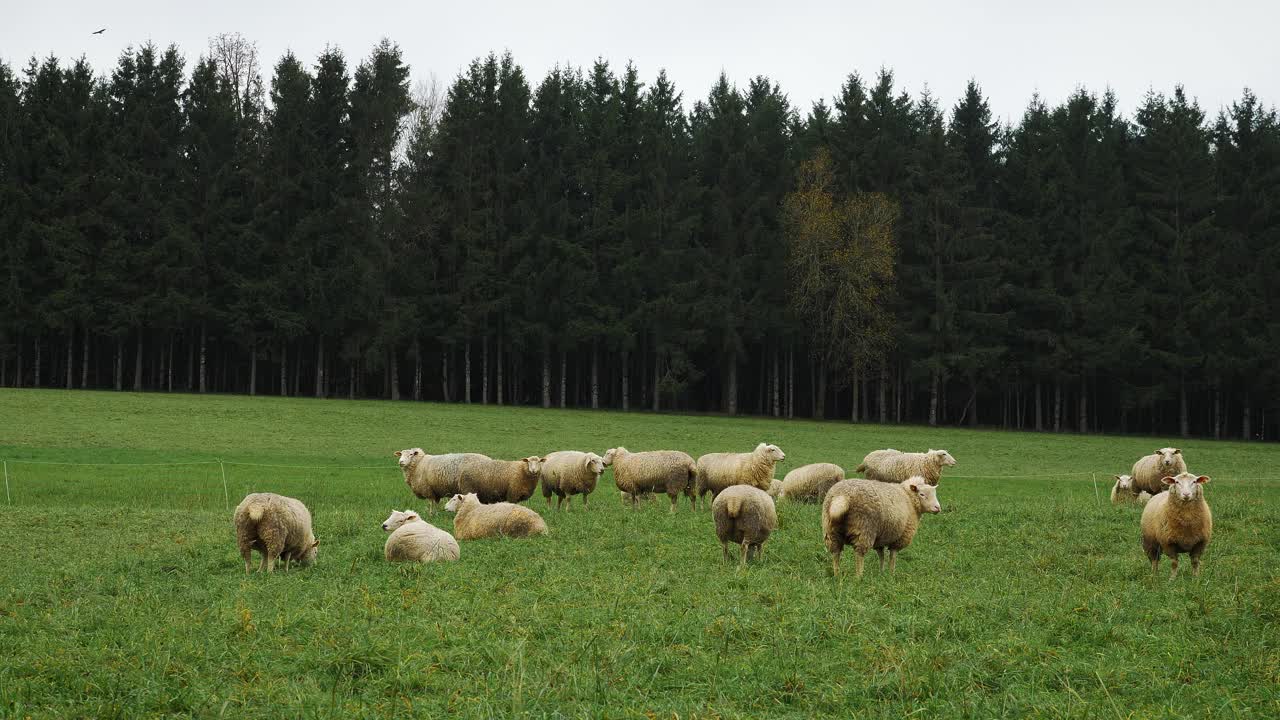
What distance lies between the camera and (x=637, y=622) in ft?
27.8

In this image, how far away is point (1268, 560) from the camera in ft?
43.3

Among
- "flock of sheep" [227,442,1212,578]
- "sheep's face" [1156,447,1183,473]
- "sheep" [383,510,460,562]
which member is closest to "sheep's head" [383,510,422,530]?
"flock of sheep" [227,442,1212,578]

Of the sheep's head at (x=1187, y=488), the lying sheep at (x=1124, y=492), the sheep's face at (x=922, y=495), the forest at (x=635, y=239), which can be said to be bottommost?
the lying sheep at (x=1124, y=492)

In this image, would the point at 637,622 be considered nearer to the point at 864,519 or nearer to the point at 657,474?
the point at 864,519

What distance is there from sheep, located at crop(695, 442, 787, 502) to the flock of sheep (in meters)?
0.02

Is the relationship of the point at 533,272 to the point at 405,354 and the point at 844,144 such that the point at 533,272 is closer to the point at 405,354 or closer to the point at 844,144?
the point at 405,354

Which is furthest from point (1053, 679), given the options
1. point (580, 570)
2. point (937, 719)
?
point (580, 570)

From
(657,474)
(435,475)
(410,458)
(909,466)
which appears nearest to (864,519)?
(657,474)

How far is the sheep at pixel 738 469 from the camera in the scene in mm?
19047

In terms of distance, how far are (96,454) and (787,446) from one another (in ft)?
88.0

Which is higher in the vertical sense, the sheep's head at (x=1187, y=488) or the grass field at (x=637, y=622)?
the sheep's head at (x=1187, y=488)

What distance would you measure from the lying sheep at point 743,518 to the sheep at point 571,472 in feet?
23.6

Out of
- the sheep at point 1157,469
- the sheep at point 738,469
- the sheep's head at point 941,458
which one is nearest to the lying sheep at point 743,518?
the sheep at point 738,469

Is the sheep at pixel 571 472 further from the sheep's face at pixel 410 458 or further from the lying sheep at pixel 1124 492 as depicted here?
the lying sheep at pixel 1124 492
